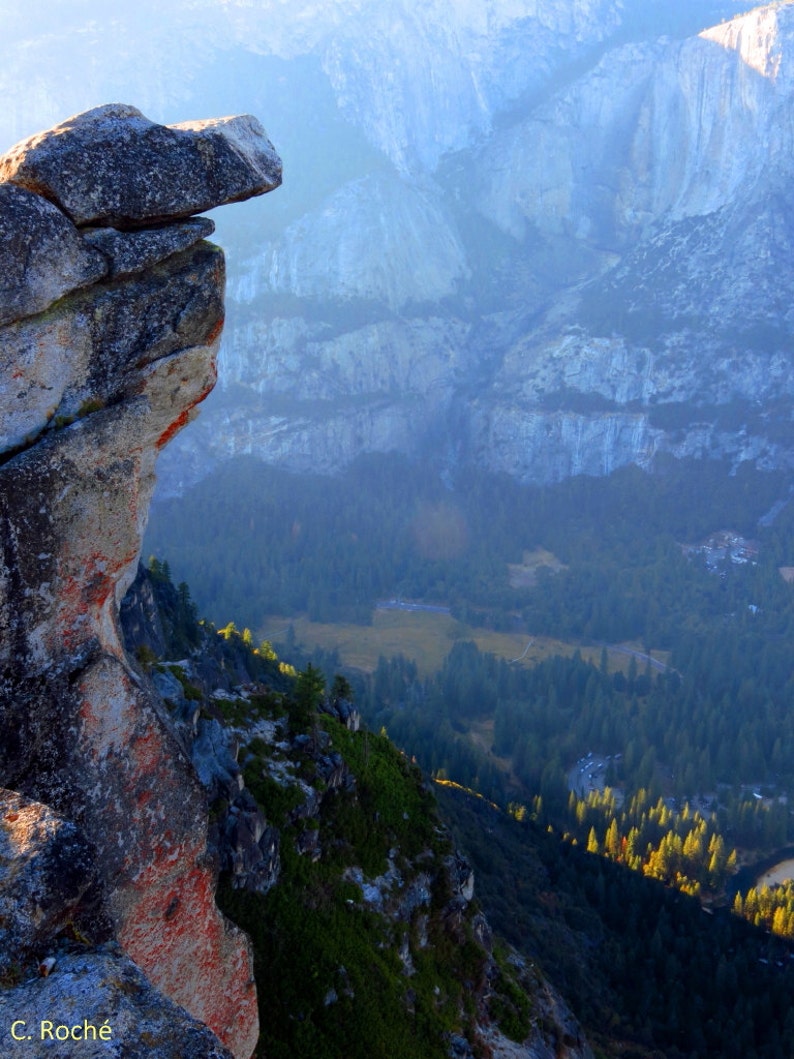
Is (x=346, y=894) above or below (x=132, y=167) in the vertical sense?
below

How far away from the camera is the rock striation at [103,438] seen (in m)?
15.6

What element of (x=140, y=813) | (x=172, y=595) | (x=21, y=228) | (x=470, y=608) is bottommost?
(x=470, y=608)

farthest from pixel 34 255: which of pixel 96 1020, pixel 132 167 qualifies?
pixel 96 1020

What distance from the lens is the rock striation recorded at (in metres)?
15.6

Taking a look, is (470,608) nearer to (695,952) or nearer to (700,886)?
(700,886)

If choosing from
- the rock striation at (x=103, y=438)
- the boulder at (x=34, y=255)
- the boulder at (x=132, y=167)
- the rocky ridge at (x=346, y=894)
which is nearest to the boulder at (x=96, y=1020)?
the rock striation at (x=103, y=438)

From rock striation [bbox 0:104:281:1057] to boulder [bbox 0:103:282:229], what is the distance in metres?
0.03

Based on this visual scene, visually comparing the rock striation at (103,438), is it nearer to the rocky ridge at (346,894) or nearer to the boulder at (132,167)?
the boulder at (132,167)

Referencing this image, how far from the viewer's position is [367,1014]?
88.2 ft

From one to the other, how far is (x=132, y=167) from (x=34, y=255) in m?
2.72

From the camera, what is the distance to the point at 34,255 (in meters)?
15.3

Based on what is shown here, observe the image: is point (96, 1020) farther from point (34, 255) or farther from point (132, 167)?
point (132, 167)

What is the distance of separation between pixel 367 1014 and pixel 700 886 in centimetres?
6068

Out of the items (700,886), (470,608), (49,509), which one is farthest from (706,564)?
(49,509)
